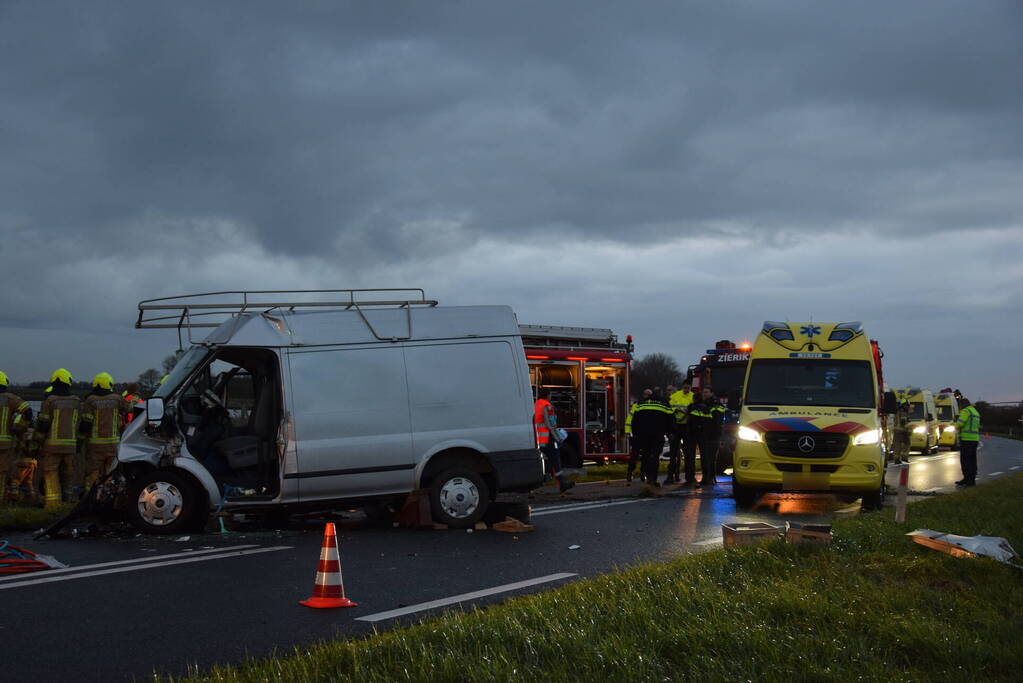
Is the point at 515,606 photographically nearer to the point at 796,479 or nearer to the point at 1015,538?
the point at 1015,538

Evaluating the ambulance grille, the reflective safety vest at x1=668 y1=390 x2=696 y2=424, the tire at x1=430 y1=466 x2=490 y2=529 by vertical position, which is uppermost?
the reflective safety vest at x1=668 y1=390 x2=696 y2=424

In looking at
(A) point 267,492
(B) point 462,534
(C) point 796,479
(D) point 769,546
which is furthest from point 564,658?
(C) point 796,479

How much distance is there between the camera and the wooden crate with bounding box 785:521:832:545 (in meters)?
8.12

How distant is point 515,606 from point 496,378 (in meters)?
5.42

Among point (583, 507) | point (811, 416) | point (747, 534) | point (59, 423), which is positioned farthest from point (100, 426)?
point (811, 416)

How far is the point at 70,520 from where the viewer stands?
10.2m

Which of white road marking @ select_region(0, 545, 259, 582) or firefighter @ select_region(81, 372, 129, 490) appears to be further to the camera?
firefighter @ select_region(81, 372, 129, 490)

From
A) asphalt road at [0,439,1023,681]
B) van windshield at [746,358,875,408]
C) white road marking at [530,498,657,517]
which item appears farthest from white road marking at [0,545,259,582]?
van windshield at [746,358,875,408]

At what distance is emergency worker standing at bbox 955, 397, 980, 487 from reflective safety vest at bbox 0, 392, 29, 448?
628 inches

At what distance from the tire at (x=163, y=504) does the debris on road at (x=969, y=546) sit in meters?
7.10

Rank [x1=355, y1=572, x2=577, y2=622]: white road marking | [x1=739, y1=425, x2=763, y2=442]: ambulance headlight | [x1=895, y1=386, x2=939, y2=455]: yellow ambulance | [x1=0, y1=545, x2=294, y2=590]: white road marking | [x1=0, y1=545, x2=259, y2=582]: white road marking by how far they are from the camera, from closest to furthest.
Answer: [x1=355, y1=572, x2=577, y2=622]: white road marking → [x1=0, y1=545, x2=294, y2=590]: white road marking → [x1=0, y1=545, x2=259, y2=582]: white road marking → [x1=739, y1=425, x2=763, y2=442]: ambulance headlight → [x1=895, y1=386, x2=939, y2=455]: yellow ambulance

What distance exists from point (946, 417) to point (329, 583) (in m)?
38.1

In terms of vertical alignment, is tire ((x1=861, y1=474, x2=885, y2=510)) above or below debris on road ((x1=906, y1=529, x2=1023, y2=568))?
below

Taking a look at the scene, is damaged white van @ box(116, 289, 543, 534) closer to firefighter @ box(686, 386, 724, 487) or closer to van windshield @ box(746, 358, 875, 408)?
van windshield @ box(746, 358, 875, 408)
